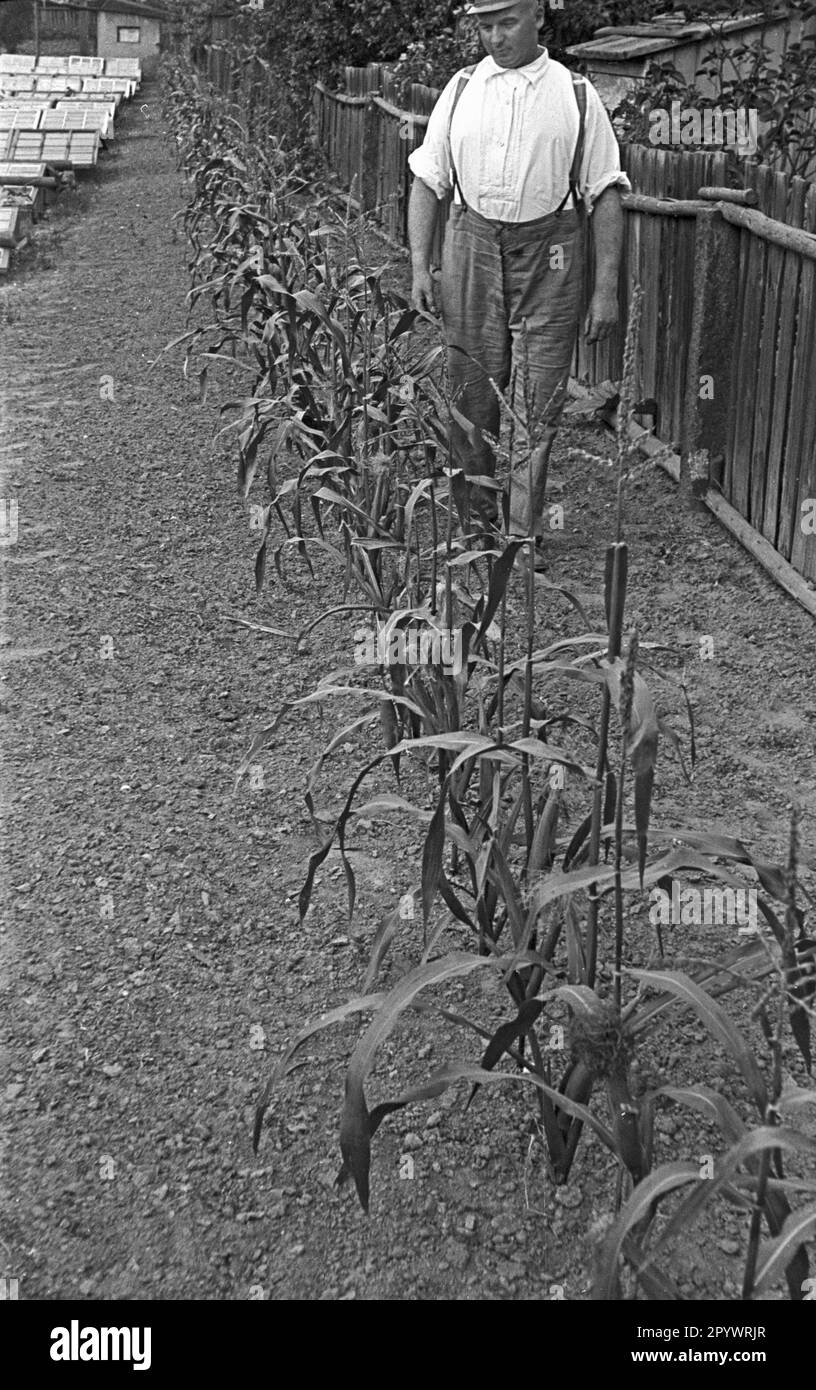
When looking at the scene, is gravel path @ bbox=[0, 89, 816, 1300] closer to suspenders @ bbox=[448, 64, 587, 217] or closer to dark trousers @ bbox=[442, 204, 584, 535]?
dark trousers @ bbox=[442, 204, 584, 535]

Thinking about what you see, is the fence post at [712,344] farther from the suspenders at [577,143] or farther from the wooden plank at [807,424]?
the suspenders at [577,143]

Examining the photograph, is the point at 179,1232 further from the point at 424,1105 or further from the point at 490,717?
the point at 490,717

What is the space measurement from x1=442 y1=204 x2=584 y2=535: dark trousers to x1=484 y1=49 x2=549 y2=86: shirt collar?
41 centimetres

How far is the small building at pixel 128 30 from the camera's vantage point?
52656 mm

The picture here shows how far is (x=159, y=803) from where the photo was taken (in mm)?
3947

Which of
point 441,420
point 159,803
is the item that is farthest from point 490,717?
point 441,420

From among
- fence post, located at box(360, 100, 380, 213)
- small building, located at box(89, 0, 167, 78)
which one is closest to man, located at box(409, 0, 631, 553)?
fence post, located at box(360, 100, 380, 213)

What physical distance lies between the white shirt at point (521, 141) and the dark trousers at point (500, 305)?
8cm

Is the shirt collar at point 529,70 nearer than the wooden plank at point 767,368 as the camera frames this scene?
Yes

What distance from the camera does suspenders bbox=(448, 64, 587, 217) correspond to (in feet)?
16.3

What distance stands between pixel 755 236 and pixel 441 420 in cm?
144

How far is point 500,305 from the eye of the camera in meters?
5.27

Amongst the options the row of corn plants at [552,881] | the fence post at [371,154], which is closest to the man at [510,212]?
the row of corn plants at [552,881]

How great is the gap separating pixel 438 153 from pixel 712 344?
1374 millimetres
